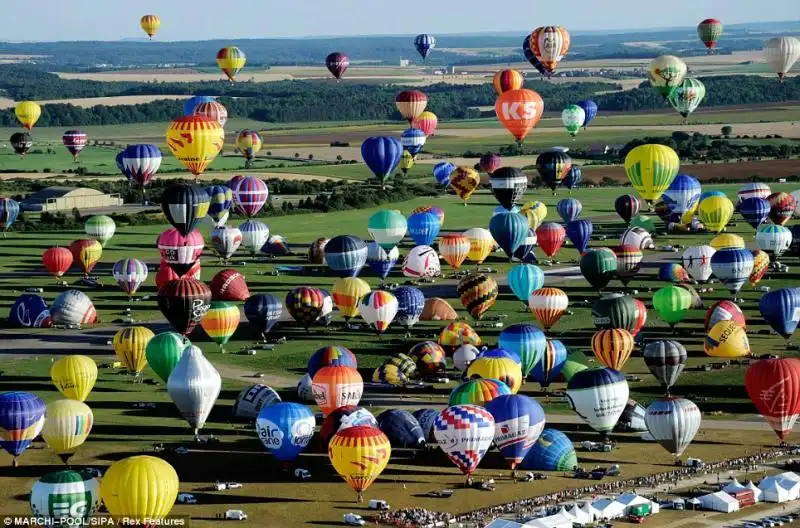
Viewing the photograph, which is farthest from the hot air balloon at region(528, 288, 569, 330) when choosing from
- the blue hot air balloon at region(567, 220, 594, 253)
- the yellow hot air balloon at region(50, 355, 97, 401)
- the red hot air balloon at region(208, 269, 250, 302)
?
the blue hot air balloon at region(567, 220, 594, 253)

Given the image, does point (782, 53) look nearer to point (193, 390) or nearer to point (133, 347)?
point (133, 347)

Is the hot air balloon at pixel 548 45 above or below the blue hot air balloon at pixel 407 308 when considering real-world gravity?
above

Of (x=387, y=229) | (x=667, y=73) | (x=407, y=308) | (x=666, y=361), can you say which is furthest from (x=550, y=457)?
(x=667, y=73)

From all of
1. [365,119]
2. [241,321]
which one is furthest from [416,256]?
[365,119]

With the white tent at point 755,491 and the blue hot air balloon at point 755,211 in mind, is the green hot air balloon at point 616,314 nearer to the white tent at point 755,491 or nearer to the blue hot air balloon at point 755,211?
the white tent at point 755,491

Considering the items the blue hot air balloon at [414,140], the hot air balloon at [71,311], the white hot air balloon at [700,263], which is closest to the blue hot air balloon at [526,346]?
the hot air balloon at [71,311]
